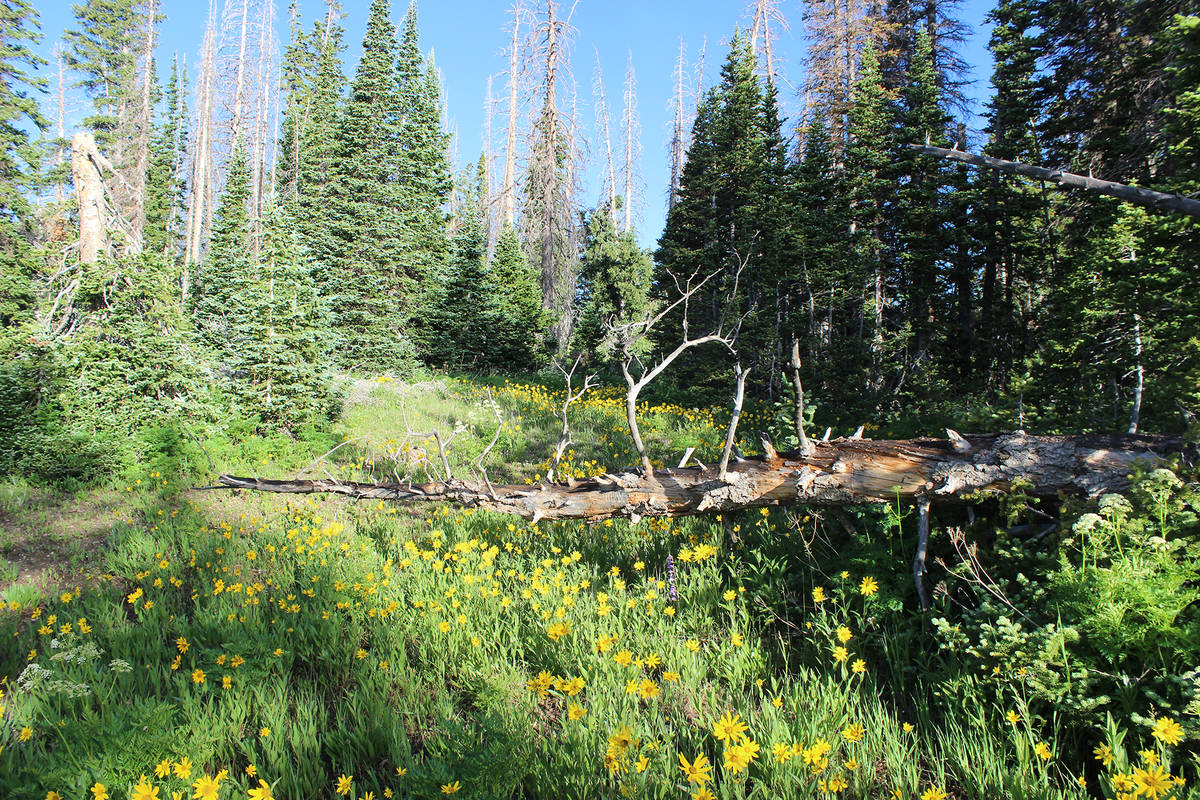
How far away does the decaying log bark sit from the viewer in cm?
282

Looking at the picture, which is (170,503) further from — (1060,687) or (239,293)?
(1060,687)

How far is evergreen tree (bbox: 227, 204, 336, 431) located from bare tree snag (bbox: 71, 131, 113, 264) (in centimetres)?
172

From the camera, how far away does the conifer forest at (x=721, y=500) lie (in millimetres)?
2223

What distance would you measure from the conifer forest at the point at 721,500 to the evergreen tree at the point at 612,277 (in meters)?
0.12

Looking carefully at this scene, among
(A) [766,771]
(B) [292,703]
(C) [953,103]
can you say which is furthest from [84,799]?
(C) [953,103]

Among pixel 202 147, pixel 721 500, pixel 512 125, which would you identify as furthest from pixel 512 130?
pixel 721 500

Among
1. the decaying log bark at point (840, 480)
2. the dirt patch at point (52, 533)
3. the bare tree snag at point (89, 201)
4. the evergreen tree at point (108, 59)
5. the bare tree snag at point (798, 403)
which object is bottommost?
the dirt patch at point (52, 533)

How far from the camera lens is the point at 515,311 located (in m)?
20.5

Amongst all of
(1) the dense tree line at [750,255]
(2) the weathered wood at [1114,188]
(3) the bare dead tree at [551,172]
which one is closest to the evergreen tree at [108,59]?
(1) the dense tree line at [750,255]

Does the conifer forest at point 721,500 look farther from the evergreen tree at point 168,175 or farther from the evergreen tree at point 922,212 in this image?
the evergreen tree at point 168,175

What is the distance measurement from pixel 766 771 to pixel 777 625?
56.8 inches

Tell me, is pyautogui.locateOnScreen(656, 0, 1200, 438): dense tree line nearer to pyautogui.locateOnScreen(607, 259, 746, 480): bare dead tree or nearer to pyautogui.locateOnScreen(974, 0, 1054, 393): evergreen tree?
pyautogui.locateOnScreen(974, 0, 1054, 393): evergreen tree

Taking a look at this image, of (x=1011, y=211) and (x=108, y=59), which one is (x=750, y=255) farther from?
(x=108, y=59)

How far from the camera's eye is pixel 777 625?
343 centimetres
